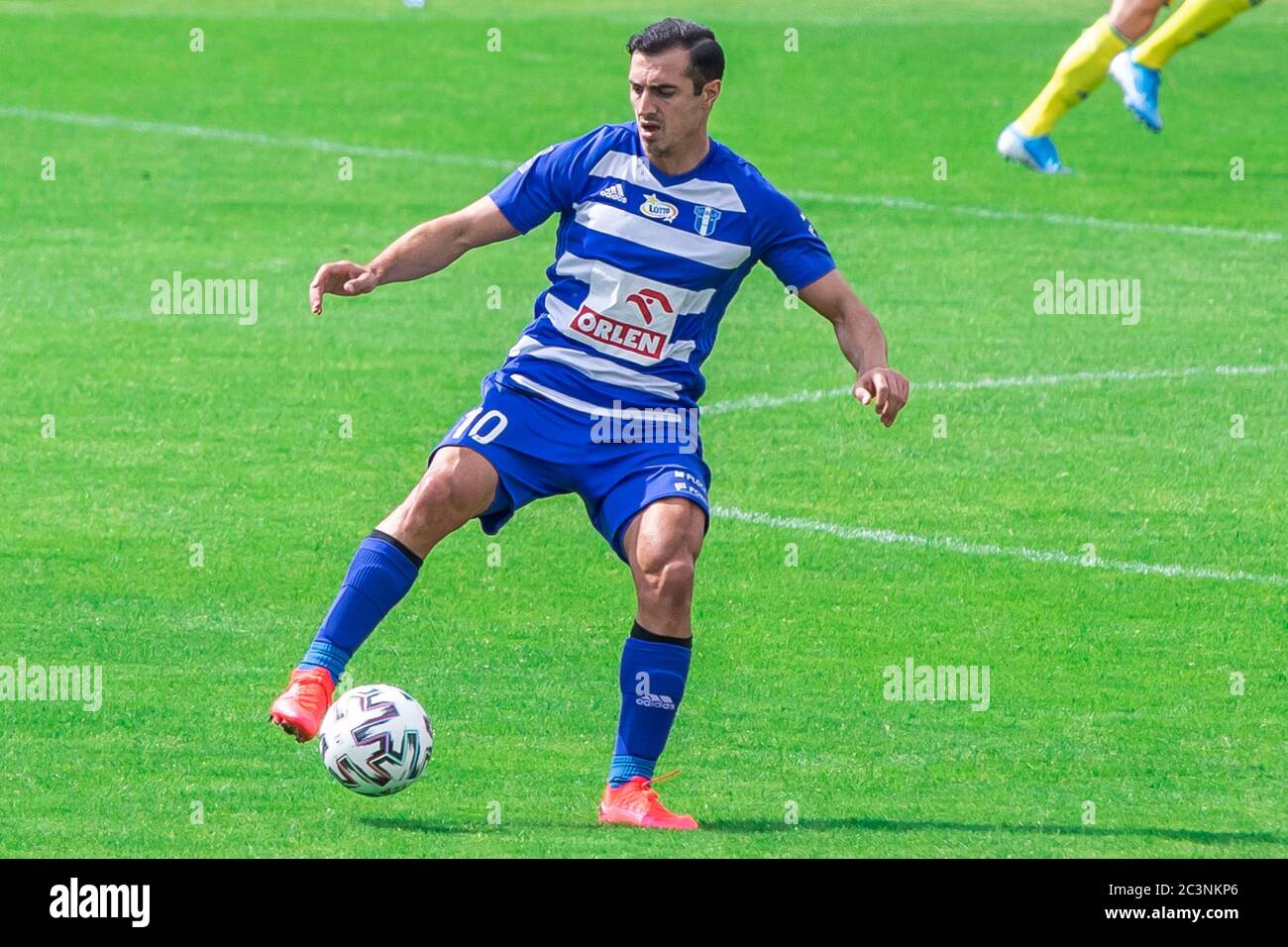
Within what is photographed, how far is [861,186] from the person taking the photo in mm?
19391

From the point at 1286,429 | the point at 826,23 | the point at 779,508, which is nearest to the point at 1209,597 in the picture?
the point at 779,508

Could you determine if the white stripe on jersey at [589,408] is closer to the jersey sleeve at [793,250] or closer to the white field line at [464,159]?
the jersey sleeve at [793,250]

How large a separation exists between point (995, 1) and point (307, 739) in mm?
21464

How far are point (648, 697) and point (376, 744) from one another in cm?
81

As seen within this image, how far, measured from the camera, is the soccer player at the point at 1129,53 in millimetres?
17578

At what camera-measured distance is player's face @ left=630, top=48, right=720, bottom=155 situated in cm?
766

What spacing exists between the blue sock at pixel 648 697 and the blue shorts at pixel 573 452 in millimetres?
314

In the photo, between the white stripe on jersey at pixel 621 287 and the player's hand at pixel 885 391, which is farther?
the white stripe on jersey at pixel 621 287

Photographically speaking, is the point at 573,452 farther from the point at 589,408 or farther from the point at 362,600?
the point at 362,600

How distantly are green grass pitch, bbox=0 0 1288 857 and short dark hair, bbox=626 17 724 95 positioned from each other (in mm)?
2109

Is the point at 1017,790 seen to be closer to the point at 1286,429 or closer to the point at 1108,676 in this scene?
the point at 1108,676

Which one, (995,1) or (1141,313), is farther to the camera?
(995,1)

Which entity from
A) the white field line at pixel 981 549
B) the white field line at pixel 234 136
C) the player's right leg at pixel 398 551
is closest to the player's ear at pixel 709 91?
the player's right leg at pixel 398 551

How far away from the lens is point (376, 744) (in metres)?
7.23
